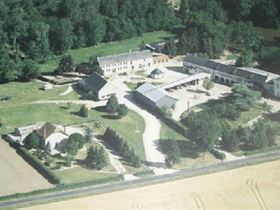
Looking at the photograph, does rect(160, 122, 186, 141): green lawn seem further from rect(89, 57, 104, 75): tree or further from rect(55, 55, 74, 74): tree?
rect(55, 55, 74, 74): tree

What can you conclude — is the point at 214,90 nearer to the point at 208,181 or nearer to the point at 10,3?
the point at 208,181

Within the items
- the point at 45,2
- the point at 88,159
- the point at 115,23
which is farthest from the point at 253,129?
the point at 45,2

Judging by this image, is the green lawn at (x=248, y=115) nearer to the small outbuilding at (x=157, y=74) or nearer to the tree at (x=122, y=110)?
the tree at (x=122, y=110)

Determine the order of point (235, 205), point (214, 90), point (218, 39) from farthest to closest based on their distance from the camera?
point (218, 39) → point (214, 90) → point (235, 205)

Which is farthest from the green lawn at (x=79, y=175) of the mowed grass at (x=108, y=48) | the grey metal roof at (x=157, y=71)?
the mowed grass at (x=108, y=48)

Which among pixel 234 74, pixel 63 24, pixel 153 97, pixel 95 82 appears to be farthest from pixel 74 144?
pixel 63 24

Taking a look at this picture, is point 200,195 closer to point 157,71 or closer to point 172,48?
point 157,71
